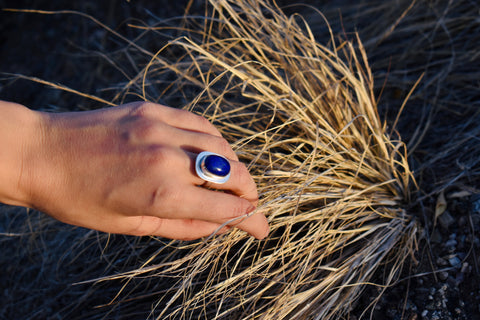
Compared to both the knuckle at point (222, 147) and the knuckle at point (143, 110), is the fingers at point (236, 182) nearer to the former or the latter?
the knuckle at point (222, 147)

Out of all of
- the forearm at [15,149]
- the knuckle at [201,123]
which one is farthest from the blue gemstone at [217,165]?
the forearm at [15,149]

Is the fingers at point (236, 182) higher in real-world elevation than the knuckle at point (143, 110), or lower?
lower

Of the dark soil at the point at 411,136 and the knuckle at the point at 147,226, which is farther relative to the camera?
the dark soil at the point at 411,136

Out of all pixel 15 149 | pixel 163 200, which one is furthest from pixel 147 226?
pixel 15 149

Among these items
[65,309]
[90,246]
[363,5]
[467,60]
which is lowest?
[65,309]

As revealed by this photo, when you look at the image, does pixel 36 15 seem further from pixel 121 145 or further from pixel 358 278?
pixel 358 278

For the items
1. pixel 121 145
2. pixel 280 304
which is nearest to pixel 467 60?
pixel 280 304

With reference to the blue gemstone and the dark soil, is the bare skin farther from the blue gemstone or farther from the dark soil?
the dark soil
